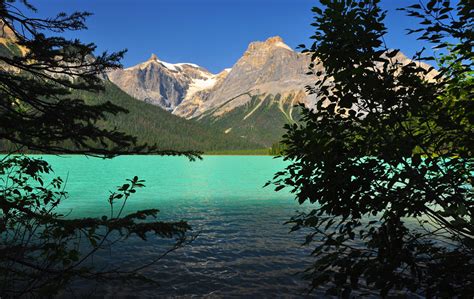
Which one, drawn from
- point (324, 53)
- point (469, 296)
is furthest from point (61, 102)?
point (469, 296)

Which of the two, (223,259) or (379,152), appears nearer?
(379,152)

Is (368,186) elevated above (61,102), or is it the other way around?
(61,102)

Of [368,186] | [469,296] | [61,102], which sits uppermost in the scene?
[61,102]

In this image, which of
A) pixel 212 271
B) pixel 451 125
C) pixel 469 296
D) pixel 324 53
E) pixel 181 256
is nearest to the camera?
pixel 469 296

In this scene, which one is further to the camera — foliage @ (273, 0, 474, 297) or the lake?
the lake

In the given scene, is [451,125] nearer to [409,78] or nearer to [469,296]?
[409,78]

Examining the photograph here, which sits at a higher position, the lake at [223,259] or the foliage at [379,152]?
the foliage at [379,152]

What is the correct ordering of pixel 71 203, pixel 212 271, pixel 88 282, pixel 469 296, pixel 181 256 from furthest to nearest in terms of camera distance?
pixel 71 203 < pixel 181 256 < pixel 212 271 < pixel 88 282 < pixel 469 296

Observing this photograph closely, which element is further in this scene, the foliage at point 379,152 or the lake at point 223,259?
the lake at point 223,259

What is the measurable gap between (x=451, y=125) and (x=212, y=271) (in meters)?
9.45

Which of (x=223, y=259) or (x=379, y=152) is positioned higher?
(x=379, y=152)

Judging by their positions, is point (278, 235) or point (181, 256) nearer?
point (181, 256)

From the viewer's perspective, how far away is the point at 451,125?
379 centimetres

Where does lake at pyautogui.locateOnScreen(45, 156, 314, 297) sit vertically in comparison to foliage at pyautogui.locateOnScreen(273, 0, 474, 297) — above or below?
below
